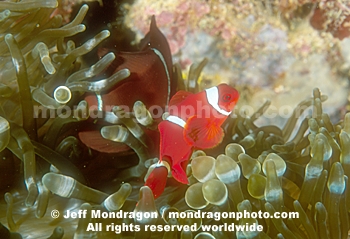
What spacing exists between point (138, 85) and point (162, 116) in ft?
0.70

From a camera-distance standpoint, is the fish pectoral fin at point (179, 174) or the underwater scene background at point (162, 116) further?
the fish pectoral fin at point (179, 174)

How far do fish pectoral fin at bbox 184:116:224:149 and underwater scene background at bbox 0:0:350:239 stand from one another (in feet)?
0.18

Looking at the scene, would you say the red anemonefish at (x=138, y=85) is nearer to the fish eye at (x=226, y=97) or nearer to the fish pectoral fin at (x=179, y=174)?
the fish pectoral fin at (x=179, y=174)

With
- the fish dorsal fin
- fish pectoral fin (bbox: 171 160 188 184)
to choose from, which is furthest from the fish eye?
fish pectoral fin (bbox: 171 160 188 184)

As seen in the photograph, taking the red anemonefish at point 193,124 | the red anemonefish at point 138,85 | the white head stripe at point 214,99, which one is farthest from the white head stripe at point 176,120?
the red anemonefish at point 138,85

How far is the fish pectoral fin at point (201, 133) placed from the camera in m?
1.11

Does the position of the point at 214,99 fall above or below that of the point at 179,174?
above

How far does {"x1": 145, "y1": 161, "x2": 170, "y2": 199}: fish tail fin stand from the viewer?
3.24ft

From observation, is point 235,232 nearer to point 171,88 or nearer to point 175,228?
point 175,228

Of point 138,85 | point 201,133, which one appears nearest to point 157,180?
point 201,133

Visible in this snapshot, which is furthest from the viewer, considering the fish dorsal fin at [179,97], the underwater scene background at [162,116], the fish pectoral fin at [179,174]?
the fish dorsal fin at [179,97]

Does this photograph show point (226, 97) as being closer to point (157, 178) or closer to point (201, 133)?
point (201, 133)

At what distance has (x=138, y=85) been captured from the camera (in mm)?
1364

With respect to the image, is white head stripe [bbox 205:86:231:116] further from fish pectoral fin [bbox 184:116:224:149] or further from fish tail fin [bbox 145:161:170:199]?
fish tail fin [bbox 145:161:170:199]
